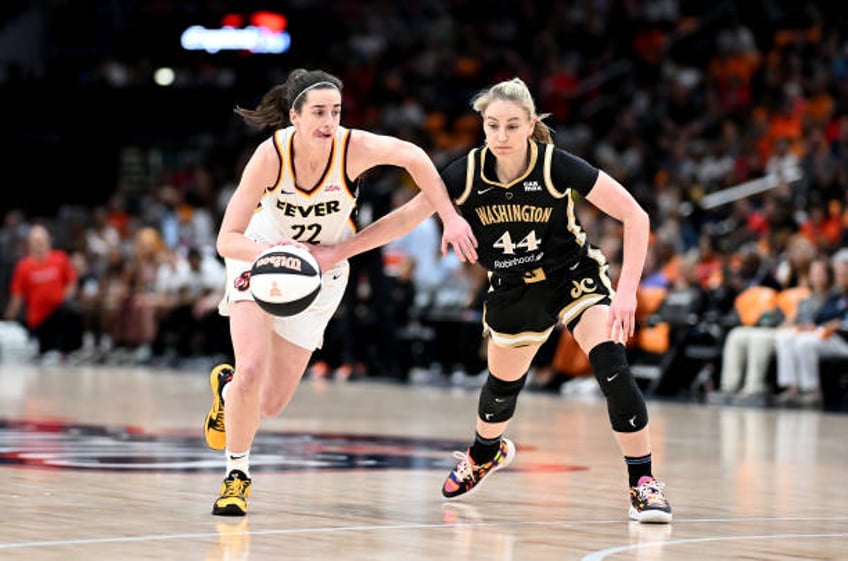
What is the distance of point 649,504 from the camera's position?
610 cm

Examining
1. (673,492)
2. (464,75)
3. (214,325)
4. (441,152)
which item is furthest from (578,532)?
(464,75)

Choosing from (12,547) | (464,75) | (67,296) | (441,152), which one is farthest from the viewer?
(464,75)

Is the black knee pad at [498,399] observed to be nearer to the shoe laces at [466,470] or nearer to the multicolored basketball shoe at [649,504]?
the shoe laces at [466,470]

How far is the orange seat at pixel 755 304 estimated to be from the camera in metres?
13.9

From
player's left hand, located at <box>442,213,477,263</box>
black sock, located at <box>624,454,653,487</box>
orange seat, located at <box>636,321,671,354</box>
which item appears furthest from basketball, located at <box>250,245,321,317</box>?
orange seat, located at <box>636,321,671,354</box>

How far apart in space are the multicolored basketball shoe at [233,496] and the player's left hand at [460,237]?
114 centimetres

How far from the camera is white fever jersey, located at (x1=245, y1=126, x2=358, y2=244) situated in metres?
6.29

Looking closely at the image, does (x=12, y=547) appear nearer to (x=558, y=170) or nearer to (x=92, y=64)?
(x=558, y=170)

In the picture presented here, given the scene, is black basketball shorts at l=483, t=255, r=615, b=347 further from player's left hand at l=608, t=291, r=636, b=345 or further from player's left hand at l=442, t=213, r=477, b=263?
player's left hand at l=442, t=213, r=477, b=263

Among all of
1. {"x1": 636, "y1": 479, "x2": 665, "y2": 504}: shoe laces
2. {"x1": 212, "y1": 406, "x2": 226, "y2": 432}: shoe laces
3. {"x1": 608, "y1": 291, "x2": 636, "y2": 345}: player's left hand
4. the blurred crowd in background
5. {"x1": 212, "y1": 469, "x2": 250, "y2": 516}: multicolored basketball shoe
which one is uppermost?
the blurred crowd in background

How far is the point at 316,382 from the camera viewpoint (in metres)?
16.5

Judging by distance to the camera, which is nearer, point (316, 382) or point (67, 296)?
point (316, 382)

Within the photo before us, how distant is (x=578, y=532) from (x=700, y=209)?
12.1 meters

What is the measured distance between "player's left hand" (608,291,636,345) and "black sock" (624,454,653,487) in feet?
1.54
